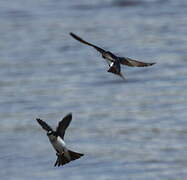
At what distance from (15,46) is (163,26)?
2.14 meters

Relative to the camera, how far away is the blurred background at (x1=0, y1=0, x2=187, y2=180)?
29.8 feet

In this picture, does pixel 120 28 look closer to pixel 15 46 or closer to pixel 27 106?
pixel 15 46

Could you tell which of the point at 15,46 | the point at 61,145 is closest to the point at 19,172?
the point at 61,145

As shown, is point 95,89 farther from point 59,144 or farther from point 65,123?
point 65,123

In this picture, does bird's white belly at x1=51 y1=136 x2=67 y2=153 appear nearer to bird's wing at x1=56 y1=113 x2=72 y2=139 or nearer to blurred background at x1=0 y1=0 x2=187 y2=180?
bird's wing at x1=56 y1=113 x2=72 y2=139

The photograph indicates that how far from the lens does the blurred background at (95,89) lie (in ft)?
29.8

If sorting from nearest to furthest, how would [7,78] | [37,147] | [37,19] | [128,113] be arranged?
[37,147], [128,113], [7,78], [37,19]

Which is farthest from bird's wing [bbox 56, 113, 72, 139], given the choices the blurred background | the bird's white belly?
the blurred background

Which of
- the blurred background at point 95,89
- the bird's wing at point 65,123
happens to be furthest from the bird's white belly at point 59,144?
the blurred background at point 95,89

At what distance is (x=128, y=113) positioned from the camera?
10.6 metres

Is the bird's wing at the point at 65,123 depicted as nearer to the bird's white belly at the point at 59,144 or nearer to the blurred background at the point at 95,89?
the bird's white belly at the point at 59,144

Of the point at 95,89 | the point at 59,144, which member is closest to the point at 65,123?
the point at 59,144

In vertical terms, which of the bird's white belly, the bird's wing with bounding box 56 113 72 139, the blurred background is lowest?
the blurred background

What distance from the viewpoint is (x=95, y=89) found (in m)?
11.7
